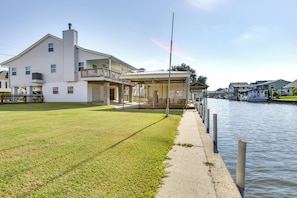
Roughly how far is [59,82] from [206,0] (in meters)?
21.4

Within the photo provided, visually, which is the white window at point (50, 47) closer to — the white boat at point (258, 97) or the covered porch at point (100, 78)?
the covered porch at point (100, 78)

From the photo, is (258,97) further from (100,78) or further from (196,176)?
(196,176)

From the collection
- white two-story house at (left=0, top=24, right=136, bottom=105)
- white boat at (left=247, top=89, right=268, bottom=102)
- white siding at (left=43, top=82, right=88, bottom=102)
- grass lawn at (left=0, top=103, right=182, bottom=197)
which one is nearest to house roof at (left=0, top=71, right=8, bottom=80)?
white two-story house at (left=0, top=24, right=136, bottom=105)

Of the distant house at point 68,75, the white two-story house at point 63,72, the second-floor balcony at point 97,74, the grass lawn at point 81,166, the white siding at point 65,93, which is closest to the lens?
the grass lawn at point 81,166

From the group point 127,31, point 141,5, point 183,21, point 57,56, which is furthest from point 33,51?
point 183,21

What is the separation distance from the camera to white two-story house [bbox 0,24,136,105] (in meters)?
24.0

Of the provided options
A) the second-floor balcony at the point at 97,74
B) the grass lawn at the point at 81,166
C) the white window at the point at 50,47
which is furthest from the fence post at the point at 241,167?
the white window at the point at 50,47

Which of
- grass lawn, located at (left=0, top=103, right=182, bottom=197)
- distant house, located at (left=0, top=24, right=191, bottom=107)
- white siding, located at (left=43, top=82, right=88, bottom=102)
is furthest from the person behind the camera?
white siding, located at (left=43, top=82, right=88, bottom=102)

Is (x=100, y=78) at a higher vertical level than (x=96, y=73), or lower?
lower

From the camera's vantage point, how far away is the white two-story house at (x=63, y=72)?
23969 mm

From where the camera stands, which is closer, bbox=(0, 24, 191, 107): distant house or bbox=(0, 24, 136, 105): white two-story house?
bbox=(0, 24, 191, 107): distant house

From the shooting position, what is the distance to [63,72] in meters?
25.0

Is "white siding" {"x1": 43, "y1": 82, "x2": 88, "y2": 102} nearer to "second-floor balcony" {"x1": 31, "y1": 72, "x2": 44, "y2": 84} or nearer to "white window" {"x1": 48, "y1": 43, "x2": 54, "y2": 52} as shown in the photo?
"second-floor balcony" {"x1": 31, "y1": 72, "x2": 44, "y2": 84}

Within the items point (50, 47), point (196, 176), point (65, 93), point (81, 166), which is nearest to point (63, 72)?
point (65, 93)
